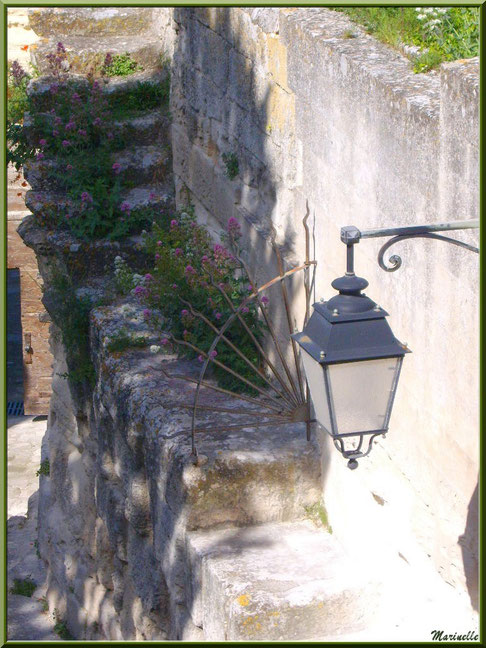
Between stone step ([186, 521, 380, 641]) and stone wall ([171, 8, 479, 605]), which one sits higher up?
stone wall ([171, 8, 479, 605])

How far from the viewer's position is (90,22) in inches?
352

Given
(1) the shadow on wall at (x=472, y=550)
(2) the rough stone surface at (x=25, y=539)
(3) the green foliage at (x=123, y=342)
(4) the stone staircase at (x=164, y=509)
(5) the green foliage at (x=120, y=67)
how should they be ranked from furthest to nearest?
(5) the green foliage at (x=120, y=67) < (2) the rough stone surface at (x=25, y=539) < (3) the green foliage at (x=123, y=342) < (4) the stone staircase at (x=164, y=509) < (1) the shadow on wall at (x=472, y=550)

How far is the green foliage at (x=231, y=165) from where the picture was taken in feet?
18.9

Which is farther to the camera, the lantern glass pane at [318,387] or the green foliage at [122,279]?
the green foliage at [122,279]

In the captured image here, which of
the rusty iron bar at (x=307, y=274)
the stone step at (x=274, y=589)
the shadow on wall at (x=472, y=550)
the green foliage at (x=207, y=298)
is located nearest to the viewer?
the shadow on wall at (x=472, y=550)

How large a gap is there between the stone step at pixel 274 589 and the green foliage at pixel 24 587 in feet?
13.3

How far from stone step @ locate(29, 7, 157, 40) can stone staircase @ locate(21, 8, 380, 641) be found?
156cm

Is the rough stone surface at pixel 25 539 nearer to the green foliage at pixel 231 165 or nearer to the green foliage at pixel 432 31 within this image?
the green foliage at pixel 231 165

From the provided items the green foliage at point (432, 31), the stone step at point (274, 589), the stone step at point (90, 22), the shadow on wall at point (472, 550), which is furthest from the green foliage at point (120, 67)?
the shadow on wall at point (472, 550)

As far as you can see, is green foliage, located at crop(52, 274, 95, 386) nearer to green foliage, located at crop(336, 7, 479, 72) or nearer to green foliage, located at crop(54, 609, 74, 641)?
green foliage, located at crop(54, 609, 74, 641)

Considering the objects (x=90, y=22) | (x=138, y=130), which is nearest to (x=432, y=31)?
(x=138, y=130)

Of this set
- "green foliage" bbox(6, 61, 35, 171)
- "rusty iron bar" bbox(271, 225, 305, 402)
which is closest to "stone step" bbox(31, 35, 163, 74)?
"green foliage" bbox(6, 61, 35, 171)

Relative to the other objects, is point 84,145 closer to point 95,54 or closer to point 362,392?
point 95,54

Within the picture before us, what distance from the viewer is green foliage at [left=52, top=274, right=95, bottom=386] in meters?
6.53
